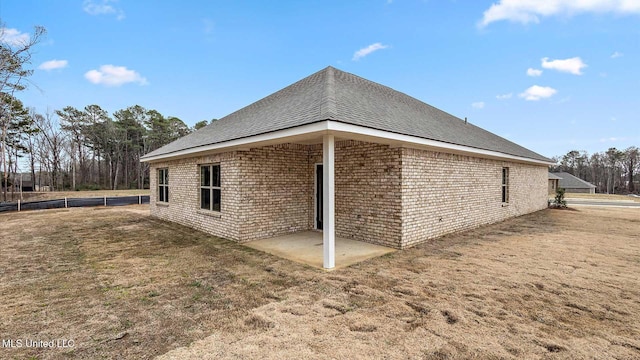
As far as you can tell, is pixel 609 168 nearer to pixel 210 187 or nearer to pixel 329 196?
pixel 329 196

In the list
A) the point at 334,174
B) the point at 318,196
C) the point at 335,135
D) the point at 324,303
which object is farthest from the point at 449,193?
the point at 324,303

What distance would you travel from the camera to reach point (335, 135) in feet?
17.3

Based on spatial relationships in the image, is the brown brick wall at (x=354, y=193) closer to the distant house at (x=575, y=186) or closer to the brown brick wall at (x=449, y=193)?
the brown brick wall at (x=449, y=193)

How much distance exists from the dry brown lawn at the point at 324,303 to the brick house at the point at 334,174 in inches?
40.9

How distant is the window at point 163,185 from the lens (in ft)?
36.4

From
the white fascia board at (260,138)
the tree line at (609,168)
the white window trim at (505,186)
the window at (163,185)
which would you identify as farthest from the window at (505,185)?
the tree line at (609,168)

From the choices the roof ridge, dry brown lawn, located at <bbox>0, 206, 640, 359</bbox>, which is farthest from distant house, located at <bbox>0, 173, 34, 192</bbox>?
the roof ridge

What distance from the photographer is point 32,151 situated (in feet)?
115

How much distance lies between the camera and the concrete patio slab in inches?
222

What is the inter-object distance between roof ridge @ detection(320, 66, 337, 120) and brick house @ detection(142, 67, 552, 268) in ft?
0.10

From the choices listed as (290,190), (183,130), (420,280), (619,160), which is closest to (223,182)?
(290,190)

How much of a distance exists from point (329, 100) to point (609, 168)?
7882 cm

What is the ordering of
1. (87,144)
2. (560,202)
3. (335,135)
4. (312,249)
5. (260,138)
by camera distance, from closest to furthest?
1. (335,135)
2. (260,138)
3. (312,249)
4. (560,202)
5. (87,144)

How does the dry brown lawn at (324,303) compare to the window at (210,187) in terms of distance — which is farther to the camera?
the window at (210,187)
